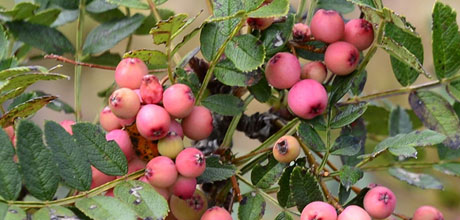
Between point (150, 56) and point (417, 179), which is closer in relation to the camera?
point (150, 56)

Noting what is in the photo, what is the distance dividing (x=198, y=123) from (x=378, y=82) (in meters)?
1.60

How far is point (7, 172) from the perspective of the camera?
53cm

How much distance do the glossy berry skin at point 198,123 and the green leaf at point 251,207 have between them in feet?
0.25

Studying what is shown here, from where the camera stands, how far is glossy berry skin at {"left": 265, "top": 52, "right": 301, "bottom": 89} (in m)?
0.62

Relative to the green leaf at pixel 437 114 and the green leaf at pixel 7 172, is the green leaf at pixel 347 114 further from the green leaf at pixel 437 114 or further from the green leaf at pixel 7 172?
the green leaf at pixel 7 172

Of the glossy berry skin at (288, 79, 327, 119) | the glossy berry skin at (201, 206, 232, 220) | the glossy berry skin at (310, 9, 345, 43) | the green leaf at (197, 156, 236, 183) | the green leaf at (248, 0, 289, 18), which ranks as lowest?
the glossy berry skin at (201, 206, 232, 220)

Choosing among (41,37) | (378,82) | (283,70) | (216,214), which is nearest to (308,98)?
(283,70)

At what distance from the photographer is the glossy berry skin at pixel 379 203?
1.89ft

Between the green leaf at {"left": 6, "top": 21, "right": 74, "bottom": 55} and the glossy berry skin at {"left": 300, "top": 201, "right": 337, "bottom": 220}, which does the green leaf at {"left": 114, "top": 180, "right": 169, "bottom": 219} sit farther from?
the green leaf at {"left": 6, "top": 21, "right": 74, "bottom": 55}

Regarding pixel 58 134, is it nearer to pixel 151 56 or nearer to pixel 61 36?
pixel 151 56

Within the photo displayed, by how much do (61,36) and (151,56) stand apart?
0.90ft

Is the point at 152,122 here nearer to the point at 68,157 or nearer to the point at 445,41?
the point at 68,157

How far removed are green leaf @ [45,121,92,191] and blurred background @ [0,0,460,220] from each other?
800mm

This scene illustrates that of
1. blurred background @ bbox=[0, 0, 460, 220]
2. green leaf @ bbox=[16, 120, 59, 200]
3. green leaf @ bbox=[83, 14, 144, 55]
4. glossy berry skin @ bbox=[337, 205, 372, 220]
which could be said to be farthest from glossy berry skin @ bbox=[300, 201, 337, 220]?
blurred background @ bbox=[0, 0, 460, 220]
